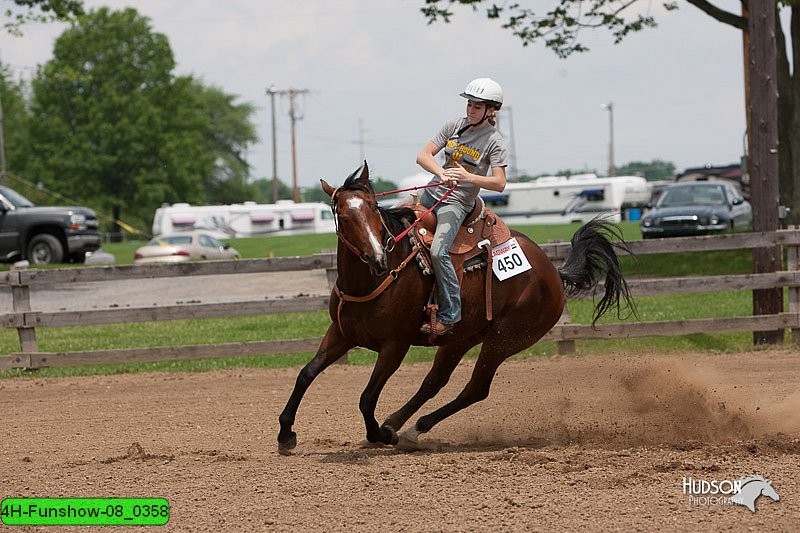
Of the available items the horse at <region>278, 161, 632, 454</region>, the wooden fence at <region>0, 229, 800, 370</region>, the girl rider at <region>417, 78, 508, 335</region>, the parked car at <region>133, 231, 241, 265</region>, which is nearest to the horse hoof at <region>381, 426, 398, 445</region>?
the horse at <region>278, 161, 632, 454</region>

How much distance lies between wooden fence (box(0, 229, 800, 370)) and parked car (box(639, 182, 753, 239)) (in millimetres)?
12489

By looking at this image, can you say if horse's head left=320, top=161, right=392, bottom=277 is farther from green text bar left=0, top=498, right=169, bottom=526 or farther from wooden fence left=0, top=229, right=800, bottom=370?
wooden fence left=0, top=229, right=800, bottom=370

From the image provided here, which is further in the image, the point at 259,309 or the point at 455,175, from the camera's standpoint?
the point at 259,309

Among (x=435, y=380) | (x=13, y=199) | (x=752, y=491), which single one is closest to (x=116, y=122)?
(x=13, y=199)

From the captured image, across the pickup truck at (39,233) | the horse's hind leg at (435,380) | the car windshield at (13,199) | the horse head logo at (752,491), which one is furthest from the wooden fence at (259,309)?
the car windshield at (13,199)

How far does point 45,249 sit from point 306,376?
1955 cm

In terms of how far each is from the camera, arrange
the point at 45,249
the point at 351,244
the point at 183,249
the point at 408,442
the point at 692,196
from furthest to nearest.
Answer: the point at 183,249 → the point at 692,196 → the point at 45,249 → the point at 408,442 → the point at 351,244

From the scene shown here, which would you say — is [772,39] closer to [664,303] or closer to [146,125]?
[664,303]

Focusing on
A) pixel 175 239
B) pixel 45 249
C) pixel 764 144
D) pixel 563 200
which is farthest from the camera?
pixel 563 200

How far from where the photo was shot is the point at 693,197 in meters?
26.9

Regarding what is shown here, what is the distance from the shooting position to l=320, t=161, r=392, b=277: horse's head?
6.62 metres

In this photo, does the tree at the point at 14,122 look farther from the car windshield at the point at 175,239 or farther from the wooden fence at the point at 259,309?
the wooden fence at the point at 259,309

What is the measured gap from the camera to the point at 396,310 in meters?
7.25

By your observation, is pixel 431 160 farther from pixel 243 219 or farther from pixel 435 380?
pixel 243 219
